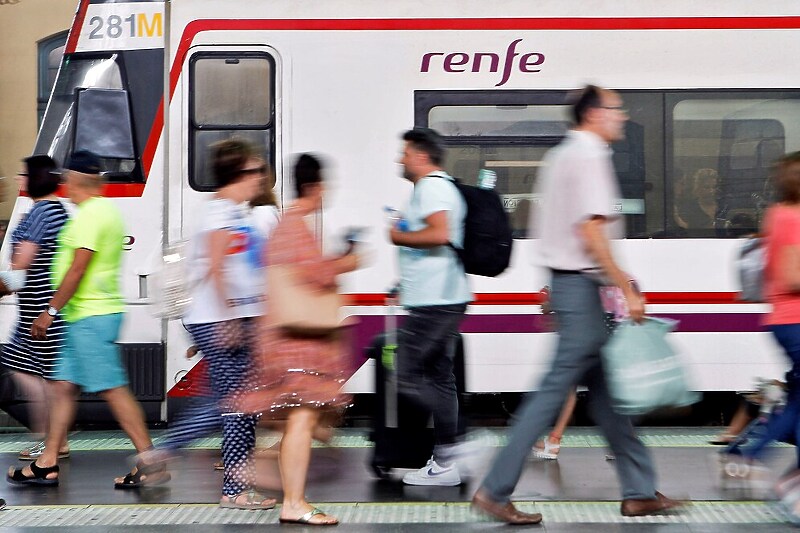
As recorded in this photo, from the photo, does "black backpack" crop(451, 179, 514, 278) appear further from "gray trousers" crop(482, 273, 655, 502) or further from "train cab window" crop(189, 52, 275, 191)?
"train cab window" crop(189, 52, 275, 191)

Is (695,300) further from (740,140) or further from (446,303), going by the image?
(446,303)

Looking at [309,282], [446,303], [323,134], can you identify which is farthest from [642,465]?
[323,134]

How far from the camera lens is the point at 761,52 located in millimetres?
8555

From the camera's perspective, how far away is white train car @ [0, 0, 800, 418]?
8.44 meters

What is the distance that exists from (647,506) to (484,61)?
391 centimetres

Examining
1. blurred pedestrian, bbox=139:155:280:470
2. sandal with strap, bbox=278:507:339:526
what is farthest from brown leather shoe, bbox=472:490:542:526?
blurred pedestrian, bbox=139:155:280:470

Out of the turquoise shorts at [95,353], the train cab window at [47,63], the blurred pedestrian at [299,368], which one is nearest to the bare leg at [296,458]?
the blurred pedestrian at [299,368]

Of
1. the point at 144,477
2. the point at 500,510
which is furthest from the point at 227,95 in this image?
the point at 500,510

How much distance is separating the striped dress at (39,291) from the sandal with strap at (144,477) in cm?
76

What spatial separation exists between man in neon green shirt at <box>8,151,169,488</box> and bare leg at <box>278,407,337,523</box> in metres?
1.44

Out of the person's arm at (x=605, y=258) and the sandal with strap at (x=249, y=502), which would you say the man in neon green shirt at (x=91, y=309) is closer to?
the sandal with strap at (x=249, y=502)

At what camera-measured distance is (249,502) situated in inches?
234

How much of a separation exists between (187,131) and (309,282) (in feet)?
11.5

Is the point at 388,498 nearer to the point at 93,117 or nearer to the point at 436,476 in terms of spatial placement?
the point at 436,476
